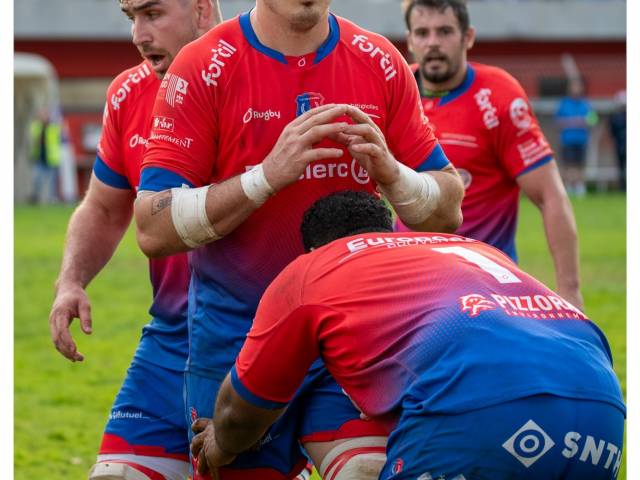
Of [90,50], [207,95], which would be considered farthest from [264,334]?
[90,50]

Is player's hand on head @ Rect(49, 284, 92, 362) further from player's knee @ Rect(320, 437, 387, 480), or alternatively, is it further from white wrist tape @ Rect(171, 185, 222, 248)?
player's knee @ Rect(320, 437, 387, 480)

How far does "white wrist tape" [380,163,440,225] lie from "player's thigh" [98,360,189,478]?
1450 mm

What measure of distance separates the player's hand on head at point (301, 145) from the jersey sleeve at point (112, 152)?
1.45m

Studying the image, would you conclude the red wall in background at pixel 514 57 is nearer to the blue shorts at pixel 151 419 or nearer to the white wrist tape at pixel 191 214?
the blue shorts at pixel 151 419

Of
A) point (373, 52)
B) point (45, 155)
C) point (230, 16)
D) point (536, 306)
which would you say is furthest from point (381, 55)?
point (230, 16)

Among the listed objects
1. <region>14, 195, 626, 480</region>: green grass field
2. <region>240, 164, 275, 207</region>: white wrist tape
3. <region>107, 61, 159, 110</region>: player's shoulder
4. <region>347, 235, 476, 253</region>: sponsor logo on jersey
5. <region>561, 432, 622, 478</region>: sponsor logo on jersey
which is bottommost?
<region>14, 195, 626, 480</region>: green grass field

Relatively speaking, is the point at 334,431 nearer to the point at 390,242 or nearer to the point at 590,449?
the point at 390,242

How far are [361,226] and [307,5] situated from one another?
0.82m

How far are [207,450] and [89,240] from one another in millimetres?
1488

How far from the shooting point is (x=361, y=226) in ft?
13.6

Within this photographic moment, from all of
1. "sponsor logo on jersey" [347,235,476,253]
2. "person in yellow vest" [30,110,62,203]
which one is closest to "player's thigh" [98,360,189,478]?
A: "sponsor logo on jersey" [347,235,476,253]

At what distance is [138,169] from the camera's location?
17.0 feet

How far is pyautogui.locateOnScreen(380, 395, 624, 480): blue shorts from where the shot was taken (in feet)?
11.4

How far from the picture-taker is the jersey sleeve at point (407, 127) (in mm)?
4512
